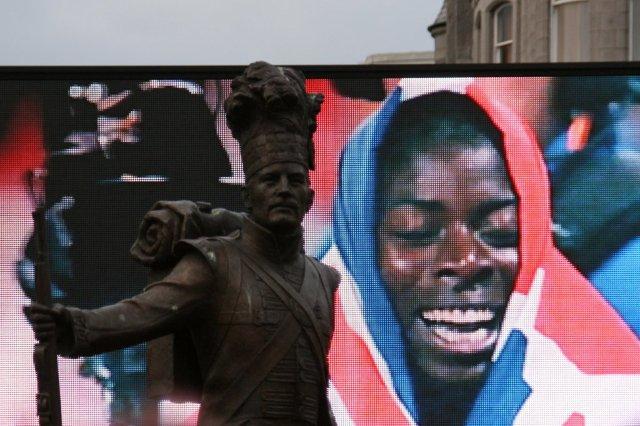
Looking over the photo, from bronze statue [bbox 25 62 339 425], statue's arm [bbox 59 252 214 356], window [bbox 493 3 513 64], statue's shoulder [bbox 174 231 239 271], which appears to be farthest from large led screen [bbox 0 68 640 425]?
window [bbox 493 3 513 64]

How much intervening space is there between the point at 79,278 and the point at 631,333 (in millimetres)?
3667

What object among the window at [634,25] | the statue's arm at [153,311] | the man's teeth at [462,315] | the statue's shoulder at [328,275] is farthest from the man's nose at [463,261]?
the statue's arm at [153,311]

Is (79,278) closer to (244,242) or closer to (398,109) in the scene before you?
(398,109)

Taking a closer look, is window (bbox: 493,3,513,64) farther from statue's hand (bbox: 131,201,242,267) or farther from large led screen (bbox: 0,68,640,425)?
statue's hand (bbox: 131,201,242,267)

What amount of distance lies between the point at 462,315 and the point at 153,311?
10.4 m

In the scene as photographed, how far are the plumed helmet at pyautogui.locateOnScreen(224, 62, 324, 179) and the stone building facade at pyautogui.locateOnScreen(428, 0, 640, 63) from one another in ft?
55.2

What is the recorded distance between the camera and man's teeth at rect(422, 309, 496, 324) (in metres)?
17.4

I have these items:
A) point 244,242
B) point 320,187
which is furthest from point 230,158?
point 244,242

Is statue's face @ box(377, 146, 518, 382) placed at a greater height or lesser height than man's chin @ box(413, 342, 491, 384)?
greater

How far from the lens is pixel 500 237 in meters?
17.7

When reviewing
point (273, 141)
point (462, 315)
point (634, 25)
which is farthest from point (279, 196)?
point (634, 25)

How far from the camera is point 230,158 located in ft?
58.5

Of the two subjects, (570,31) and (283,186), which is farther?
(570,31)

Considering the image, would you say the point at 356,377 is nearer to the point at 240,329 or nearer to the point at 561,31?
the point at 561,31
